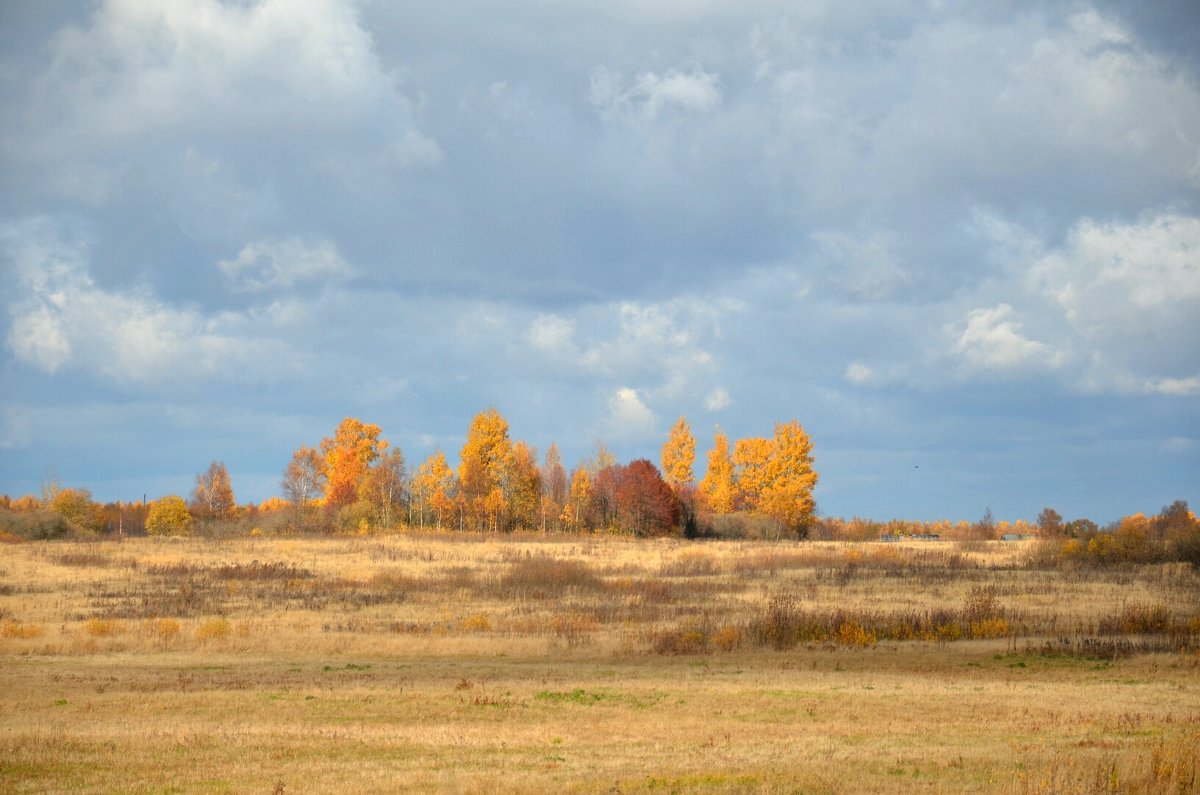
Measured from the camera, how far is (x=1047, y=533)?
87625mm

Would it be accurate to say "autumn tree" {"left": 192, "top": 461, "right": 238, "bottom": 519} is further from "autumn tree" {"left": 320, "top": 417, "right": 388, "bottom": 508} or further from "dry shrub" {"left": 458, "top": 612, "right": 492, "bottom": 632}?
"dry shrub" {"left": 458, "top": 612, "right": 492, "bottom": 632}

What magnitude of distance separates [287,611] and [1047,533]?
68.6m

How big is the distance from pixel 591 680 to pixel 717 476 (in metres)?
125

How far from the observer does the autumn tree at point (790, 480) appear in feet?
405

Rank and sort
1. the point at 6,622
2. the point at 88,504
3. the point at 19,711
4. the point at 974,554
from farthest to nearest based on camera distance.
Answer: the point at 88,504 < the point at 974,554 < the point at 6,622 < the point at 19,711

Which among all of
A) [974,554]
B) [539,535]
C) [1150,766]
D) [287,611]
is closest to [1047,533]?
[974,554]

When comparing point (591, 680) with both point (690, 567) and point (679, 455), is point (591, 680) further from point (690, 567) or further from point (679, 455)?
point (679, 455)

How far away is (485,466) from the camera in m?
124

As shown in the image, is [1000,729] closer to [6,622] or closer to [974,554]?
[6,622]

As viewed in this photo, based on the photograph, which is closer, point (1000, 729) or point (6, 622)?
point (1000, 729)

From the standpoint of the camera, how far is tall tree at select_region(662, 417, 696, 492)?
148 meters

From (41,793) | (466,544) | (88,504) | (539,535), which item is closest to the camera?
(41,793)

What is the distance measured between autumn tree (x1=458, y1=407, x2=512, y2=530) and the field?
196ft

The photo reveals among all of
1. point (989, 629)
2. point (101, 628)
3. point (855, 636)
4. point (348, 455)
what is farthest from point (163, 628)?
point (348, 455)
